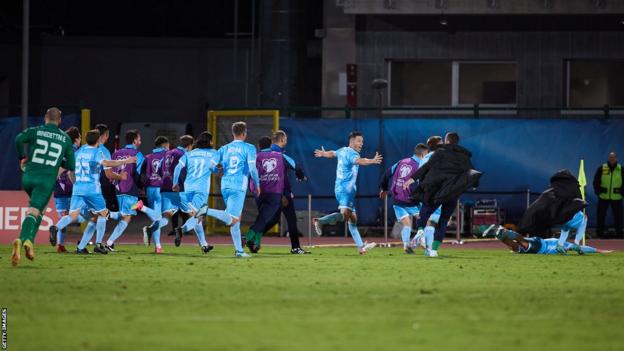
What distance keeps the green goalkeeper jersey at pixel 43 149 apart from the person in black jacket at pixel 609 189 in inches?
644

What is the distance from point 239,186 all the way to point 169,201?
3.62 metres

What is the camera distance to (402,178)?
982 inches

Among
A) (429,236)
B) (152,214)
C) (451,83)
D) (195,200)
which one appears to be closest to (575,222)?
(429,236)

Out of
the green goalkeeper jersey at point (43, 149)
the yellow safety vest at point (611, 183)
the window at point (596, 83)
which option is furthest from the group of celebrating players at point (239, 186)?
the window at point (596, 83)

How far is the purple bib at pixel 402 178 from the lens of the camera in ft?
80.7

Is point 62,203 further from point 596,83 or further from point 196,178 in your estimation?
point 596,83

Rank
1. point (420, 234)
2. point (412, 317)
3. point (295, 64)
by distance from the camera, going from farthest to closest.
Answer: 1. point (295, 64)
2. point (420, 234)
3. point (412, 317)

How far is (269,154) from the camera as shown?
921 inches

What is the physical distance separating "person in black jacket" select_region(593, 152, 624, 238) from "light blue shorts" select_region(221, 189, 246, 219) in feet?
40.6

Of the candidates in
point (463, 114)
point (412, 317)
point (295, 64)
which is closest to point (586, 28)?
point (463, 114)

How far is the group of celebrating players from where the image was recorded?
22125 mm

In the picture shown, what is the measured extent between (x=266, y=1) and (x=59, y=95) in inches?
553

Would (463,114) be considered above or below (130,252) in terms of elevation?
above

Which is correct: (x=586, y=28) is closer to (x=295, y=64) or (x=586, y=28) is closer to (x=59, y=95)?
(x=295, y=64)
